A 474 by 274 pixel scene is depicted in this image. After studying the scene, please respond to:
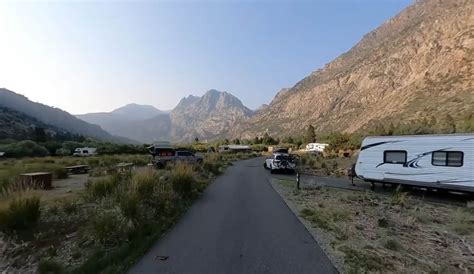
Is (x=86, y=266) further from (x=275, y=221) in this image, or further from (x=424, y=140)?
(x=424, y=140)

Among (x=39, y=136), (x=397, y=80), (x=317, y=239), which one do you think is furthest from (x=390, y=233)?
(x=397, y=80)

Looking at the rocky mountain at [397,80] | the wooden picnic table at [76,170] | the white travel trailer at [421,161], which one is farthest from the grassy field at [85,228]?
the rocky mountain at [397,80]

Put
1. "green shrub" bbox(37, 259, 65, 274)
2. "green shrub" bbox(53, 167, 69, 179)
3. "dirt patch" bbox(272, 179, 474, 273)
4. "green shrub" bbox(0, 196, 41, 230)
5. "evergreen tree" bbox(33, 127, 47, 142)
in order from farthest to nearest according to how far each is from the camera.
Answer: "evergreen tree" bbox(33, 127, 47, 142), "green shrub" bbox(53, 167, 69, 179), "green shrub" bbox(0, 196, 41, 230), "dirt patch" bbox(272, 179, 474, 273), "green shrub" bbox(37, 259, 65, 274)

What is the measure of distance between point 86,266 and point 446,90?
276ft

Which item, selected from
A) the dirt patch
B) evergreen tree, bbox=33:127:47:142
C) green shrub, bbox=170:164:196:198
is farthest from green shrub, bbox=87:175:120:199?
evergreen tree, bbox=33:127:47:142

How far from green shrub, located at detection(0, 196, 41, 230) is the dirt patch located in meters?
7.12

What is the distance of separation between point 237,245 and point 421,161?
41.5ft

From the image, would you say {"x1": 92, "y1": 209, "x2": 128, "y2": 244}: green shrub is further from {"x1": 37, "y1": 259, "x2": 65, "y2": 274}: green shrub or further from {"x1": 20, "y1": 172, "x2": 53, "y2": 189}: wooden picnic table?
{"x1": 20, "y1": 172, "x2": 53, "y2": 189}: wooden picnic table

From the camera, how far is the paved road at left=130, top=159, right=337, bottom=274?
6.07 metres

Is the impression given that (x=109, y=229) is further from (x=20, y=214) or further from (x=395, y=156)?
(x=395, y=156)

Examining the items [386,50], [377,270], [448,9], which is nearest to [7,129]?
[377,270]

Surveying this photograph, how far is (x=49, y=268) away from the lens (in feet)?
20.8

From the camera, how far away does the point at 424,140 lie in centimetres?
1652

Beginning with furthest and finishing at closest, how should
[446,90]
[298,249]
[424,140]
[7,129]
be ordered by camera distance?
1. [7,129]
2. [446,90]
3. [424,140]
4. [298,249]
